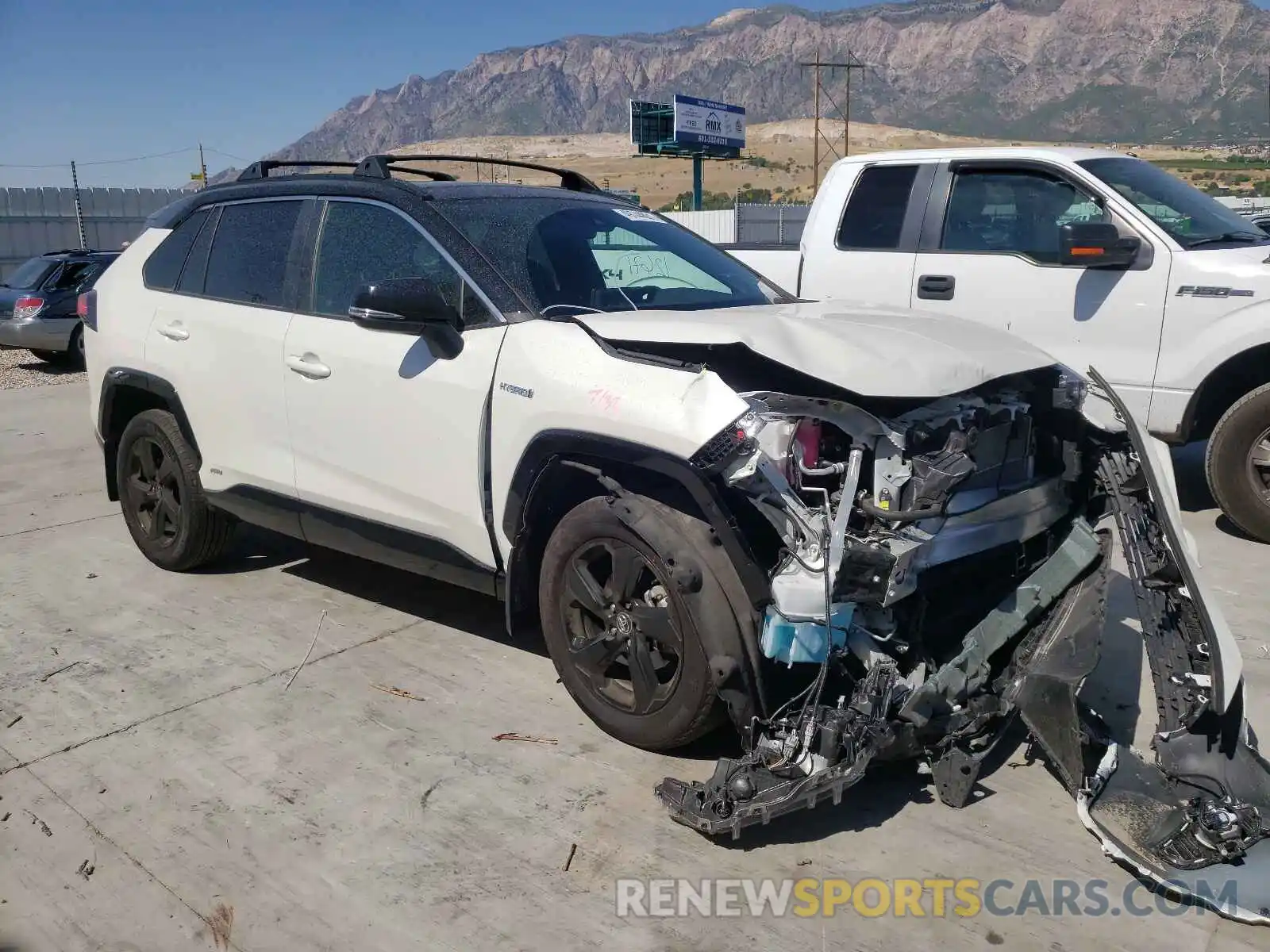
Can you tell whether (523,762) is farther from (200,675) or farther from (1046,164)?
(1046,164)

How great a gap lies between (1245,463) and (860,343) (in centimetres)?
348

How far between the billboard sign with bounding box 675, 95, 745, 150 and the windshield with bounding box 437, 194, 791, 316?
139ft

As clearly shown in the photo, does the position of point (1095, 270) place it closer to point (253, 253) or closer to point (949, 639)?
point (949, 639)

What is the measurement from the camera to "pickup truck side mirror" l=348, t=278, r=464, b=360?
3.57 m

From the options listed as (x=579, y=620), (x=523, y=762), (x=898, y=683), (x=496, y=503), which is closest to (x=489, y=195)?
(x=496, y=503)

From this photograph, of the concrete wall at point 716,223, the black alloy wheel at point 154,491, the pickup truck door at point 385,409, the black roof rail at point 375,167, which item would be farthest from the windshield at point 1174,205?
the concrete wall at point 716,223

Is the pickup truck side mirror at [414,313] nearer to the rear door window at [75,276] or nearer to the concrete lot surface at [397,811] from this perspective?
the concrete lot surface at [397,811]

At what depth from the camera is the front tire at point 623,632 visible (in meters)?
3.16

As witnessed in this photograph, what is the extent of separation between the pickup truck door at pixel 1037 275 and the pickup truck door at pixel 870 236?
0.31 ft

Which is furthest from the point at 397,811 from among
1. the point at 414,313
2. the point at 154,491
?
the point at 154,491

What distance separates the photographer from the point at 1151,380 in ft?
18.9

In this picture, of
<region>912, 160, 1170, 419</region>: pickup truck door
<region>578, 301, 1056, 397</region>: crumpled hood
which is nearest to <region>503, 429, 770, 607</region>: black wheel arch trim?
<region>578, 301, 1056, 397</region>: crumpled hood

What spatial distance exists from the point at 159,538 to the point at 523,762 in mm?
2832

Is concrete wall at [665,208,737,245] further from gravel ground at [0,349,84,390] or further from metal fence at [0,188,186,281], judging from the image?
gravel ground at [0,349,84,390]
